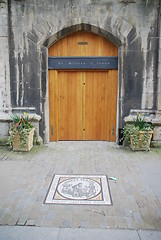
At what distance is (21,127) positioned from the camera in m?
6.55

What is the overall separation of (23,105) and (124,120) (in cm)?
313

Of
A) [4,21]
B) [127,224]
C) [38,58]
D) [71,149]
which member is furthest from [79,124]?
[127,224]

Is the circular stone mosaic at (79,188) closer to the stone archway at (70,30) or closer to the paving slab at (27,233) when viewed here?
the paving slab at (27,233)

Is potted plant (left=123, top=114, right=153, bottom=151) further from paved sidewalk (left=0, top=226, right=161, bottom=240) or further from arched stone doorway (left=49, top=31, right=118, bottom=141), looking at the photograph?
paved sidewalk (left=0, top=226, right=161, bottom=240)

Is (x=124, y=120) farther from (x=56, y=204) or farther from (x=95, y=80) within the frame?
(x=56, y=204)

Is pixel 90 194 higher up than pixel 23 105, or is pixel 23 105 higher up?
pixel 23 105

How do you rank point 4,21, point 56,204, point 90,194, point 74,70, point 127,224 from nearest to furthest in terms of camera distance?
point 127,224, point 56,204, point 90,194, point 4,21, point 74,70

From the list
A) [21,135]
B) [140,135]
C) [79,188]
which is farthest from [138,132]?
[21,135]

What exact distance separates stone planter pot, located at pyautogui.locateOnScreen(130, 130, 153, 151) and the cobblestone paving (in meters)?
0.20

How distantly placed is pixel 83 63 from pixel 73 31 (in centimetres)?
100

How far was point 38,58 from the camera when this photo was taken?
702cm

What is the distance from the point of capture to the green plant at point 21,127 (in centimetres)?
646

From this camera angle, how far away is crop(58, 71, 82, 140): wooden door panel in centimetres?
753

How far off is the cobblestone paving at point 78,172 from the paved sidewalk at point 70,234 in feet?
0.36
